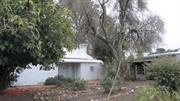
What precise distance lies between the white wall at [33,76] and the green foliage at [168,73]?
13.2 metres

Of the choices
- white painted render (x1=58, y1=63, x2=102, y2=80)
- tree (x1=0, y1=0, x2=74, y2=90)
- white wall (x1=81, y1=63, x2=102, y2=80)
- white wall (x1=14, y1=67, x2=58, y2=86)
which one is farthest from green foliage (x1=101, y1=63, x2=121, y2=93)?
white wall (x1=81, y1=63, x2=102, y2=80)

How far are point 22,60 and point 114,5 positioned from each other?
20831 millimetres

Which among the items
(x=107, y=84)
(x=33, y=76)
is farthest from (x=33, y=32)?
(x=33, y=76)

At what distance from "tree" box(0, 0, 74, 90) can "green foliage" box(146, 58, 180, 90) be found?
5632 millimetres

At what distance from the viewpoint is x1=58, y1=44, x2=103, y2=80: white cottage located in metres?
34.0

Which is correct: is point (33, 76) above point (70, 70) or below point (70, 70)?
below

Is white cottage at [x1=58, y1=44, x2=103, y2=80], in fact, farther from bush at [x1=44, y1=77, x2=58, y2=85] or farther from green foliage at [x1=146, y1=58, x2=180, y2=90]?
green foliage at [x1=146, y1=58, x2=180, y2=90]

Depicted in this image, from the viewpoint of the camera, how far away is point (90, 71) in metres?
38.2

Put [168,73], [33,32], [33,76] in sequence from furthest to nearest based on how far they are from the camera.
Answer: [33,76] → [168,73] → [33,32]

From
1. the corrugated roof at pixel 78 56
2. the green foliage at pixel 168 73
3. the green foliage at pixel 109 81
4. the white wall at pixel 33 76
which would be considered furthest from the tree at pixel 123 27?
the green foliage at pixel 168 73

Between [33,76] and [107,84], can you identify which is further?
[33,76]

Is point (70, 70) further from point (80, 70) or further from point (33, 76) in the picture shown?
point (33, 76)

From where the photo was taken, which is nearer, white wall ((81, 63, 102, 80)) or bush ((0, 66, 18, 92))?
bush ((0, 66, 18, 92))

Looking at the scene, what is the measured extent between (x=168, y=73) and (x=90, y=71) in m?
21.0
